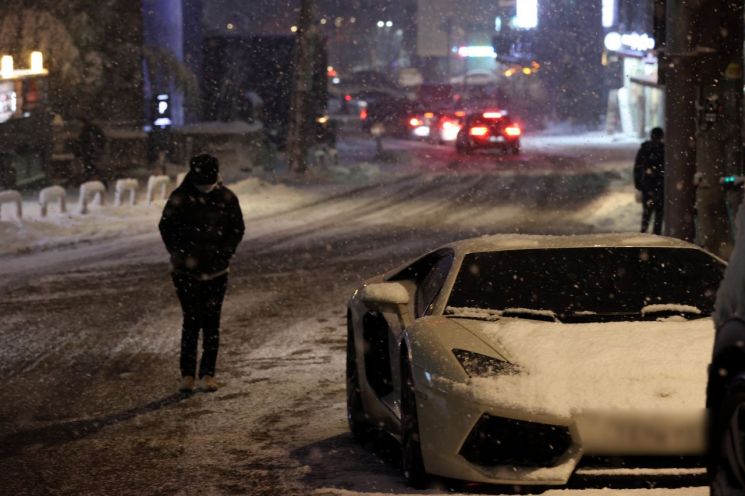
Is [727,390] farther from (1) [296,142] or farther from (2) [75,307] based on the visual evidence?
(1) [296,142]

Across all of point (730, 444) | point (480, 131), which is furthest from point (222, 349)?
point (480, 131)

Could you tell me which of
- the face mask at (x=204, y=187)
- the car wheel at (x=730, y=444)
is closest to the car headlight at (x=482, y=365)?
the car wheel at (x=730, y=444)

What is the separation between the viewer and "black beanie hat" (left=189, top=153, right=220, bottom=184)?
9914mm

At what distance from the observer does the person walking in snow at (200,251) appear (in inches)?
389

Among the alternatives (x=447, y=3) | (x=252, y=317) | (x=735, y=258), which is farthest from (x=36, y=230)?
(x=447, y=3)

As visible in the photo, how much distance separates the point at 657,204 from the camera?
20.2 metres

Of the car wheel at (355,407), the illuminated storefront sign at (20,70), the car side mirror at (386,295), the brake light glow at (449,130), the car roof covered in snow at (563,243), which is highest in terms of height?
the illuminated storefront sign at (20,70)

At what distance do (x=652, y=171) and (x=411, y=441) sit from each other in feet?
47.0

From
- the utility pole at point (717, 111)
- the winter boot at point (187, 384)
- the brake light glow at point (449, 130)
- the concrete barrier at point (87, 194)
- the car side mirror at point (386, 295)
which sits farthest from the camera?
the brake light glow at point (449, 130)

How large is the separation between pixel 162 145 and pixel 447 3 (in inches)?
3383

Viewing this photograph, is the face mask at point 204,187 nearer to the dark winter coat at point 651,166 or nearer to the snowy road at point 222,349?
the snowy road at point 222,349

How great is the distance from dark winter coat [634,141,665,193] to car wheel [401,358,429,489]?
1397cm

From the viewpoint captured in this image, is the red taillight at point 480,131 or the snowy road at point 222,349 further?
the red taillight at point 480,131

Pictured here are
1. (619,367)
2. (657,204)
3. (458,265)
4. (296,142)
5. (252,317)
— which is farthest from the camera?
(296,142)
